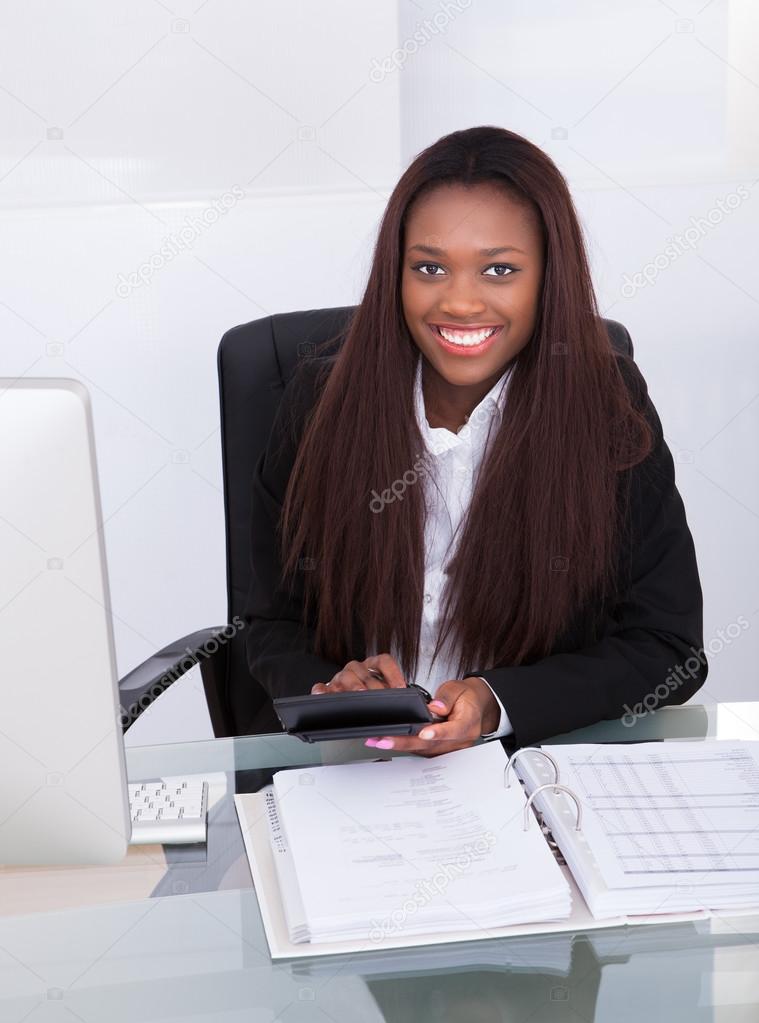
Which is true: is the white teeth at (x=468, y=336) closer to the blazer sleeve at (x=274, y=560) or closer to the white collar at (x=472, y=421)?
the white collar at (x=472, y=421)

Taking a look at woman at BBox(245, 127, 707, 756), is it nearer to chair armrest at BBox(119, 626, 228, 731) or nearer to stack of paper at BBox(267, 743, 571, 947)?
chair armrest at BBox(119, 626, 228, 731)

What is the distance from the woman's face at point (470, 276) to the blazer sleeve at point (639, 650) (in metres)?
0.26

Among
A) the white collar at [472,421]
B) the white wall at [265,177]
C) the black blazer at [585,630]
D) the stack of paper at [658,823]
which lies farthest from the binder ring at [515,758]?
the white wall at [265,177]

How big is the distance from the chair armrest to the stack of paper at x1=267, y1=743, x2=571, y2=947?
416mm

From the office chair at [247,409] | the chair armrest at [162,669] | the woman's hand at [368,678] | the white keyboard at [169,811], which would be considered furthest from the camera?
the office chair at [247,409]

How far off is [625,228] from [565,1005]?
2.45 metres

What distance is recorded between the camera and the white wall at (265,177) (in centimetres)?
281

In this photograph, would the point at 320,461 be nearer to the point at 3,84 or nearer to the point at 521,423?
the point at 521,423

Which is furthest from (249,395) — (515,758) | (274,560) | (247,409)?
(515,758)

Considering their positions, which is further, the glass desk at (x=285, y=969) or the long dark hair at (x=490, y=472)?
the long dark hair at (x=490, y=472)

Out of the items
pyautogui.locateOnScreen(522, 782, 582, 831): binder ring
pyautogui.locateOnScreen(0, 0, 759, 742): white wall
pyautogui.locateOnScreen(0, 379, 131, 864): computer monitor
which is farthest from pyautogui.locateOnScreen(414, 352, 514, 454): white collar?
pyautogui.locateOnScreen(0, 0, 759, 742): white wall

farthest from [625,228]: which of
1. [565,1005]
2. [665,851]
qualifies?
[565,1005]

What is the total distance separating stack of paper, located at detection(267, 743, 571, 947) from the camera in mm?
1044

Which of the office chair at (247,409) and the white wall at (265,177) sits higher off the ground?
the white wall at (265,177)
